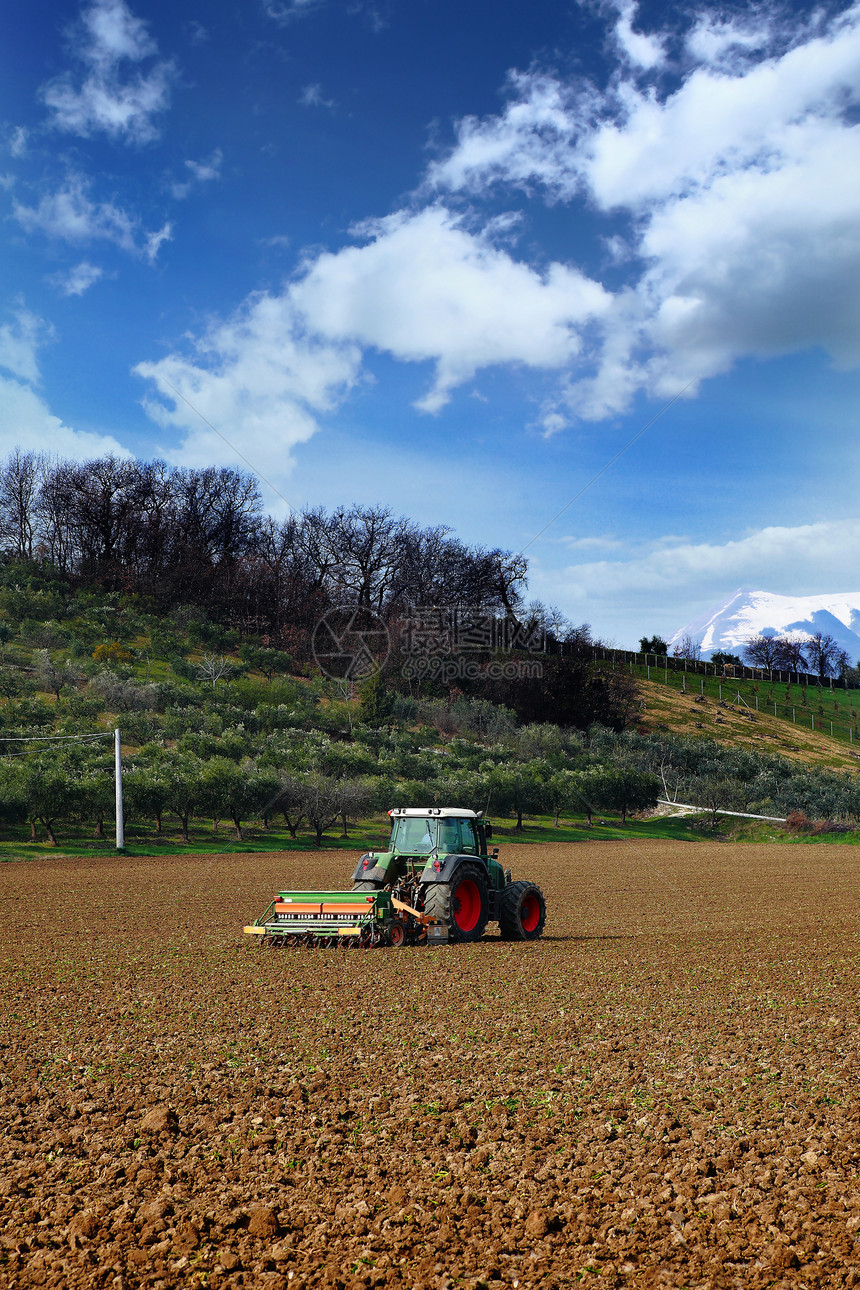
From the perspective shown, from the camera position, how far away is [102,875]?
25.2m

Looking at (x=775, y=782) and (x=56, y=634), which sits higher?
(x=56, y=634)

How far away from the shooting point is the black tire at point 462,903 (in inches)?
535

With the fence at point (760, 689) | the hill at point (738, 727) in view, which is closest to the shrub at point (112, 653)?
the hill at point (738, 727)

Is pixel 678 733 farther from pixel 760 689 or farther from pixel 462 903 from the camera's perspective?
pixel 462 903

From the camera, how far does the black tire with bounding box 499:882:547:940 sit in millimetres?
14602

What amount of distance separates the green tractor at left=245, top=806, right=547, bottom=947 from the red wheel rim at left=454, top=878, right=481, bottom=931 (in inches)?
0.6

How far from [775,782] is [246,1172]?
63.1 m

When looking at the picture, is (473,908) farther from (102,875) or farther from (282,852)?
(282,852)

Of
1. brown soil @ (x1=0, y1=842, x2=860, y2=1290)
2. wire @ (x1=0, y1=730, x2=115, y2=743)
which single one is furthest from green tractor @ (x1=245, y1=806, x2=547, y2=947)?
wire @ (x1=0, y1=730, x2=115, y2=743)

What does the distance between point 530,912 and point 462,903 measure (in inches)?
59.1

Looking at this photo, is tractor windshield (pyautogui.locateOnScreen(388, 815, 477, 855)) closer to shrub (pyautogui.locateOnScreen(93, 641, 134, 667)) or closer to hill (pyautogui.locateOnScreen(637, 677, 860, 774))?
shrub (pyautogui.locateOnScreen(93, 641, 134, 667))

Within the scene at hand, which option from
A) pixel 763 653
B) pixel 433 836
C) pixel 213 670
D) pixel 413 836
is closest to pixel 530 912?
pixel 433 836

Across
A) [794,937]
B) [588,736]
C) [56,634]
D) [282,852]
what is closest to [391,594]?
[588,736]

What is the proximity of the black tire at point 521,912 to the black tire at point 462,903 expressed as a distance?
0.36 meters
